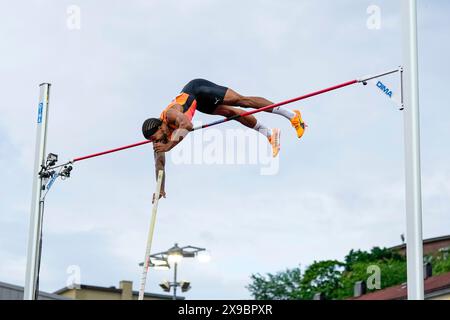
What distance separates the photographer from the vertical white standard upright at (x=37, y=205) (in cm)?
1172

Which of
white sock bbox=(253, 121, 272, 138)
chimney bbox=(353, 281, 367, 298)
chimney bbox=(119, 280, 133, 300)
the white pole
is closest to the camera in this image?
the white pole

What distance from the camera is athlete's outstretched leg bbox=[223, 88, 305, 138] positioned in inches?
396

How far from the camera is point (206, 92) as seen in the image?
10172 mm

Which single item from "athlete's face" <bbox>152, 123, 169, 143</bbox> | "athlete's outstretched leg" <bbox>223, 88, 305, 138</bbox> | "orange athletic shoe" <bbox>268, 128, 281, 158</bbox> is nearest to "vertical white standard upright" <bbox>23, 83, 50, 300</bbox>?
"athlete's face" <bbox>152, 123, 169, 143</bbox>

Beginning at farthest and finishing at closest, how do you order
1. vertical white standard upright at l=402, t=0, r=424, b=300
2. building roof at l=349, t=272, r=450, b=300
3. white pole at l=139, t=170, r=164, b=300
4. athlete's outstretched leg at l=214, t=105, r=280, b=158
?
building roof at l=349, t=272, r=450, b=300 → athlete's outstretched leg at l=214, t=105, r=280, b=158 → white pole at l=139, t=170, r=164, b=300 → vertical white standard upright at l=402, t=0, r=424, b=300

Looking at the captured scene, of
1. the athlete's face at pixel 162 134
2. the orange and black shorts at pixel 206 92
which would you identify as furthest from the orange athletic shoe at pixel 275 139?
the athlete's face at pixel 162 134

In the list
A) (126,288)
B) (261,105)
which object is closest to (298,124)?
(261,105)

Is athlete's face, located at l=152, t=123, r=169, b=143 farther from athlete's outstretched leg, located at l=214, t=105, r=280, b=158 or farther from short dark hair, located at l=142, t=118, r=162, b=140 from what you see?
athlete's outstretched leg, located at l=214, t=105, r=280, b=158

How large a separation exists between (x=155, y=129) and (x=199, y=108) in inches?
24.6

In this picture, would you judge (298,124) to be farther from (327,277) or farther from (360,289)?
(327,277)

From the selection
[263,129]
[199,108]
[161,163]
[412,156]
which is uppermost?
[199,108]

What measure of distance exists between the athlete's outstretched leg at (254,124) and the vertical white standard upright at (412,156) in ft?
7.76

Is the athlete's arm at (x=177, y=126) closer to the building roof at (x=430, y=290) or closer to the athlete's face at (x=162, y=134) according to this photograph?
the athlete's face at (x=162, y=134)
